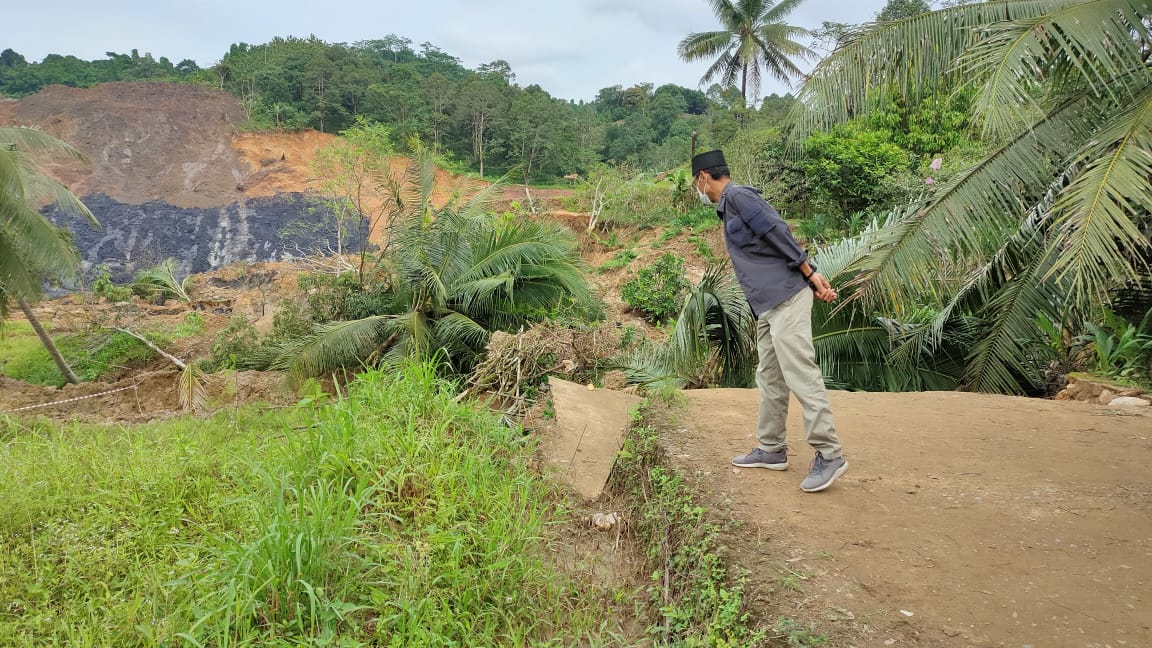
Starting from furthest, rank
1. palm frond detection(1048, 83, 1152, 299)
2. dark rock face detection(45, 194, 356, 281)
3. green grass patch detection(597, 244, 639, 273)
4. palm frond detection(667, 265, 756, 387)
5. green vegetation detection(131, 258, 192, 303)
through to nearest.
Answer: dark rock face detection(45, 194, 356, 281) → green vegetation detection(131, 258, 192, 303) → green grass patch detection(597, 244, 639, 273) → palm frond detection(667, 265, 756, 387) → palm frond detection(1048, 83, 1152, 299)

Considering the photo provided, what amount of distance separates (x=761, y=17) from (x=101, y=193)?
32958 millimetres

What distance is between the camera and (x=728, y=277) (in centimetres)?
829

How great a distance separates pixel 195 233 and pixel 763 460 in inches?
1383

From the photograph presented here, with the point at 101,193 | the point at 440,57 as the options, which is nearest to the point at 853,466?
the point at 101,193

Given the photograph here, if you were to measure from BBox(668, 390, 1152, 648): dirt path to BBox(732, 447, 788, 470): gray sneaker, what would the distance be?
0.19 feet

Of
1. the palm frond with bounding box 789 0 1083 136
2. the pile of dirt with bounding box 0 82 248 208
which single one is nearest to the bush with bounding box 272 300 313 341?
the palm frond with bounding box 789 0 1083 136

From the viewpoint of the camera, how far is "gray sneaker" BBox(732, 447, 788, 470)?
4.34 meters

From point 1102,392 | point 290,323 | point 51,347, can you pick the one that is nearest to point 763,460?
point 1102,392

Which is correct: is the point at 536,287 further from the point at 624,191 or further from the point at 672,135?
the point at 672,135

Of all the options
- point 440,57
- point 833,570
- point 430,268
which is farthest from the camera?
point 440,57

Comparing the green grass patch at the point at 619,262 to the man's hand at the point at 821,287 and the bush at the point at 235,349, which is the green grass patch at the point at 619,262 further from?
the man's hand at the point at 821,287

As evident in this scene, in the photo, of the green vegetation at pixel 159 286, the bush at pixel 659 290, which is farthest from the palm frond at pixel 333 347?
the green vegetation at pixel 159 286

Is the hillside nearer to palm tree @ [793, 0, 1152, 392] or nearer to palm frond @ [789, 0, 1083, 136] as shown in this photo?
palm frond @ [789, 0, 1083, 136]

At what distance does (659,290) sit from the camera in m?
18.2
